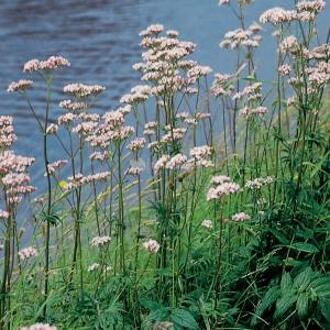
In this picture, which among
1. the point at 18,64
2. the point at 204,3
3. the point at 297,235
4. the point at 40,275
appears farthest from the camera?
the point at 204,3

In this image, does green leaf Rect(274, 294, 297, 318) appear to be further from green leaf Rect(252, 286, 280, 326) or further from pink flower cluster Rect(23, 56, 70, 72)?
pink flower cluster Rect(23, 56, 70, 72)

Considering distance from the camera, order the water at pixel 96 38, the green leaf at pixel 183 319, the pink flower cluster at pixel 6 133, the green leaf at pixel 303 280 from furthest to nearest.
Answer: the water at pixel 96 38
the pink flower cluster at pixel 6 133
the green leaf at pixel 303 280
the green leaf at pixel 183 319

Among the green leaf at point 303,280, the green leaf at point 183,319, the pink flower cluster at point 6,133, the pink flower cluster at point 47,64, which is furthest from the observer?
the pink flower cluster at point 47,64

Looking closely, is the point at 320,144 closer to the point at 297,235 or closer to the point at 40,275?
the point at 297,235

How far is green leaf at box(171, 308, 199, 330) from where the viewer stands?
206 centimetres

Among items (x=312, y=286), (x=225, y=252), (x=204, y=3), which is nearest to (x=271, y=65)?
(x=204, y=3)

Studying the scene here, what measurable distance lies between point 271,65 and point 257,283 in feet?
13.1

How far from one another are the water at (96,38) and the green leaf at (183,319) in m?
3.22

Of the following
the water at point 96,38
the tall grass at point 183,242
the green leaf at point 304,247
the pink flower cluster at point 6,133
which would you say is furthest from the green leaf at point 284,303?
the water at point 96,38

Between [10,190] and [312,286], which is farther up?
[10,190]

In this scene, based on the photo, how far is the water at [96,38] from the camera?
6656mm

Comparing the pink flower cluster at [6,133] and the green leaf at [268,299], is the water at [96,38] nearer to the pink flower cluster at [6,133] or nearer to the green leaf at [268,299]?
the pink flower cluster at [6,133]

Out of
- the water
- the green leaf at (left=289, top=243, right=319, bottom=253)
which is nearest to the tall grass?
the green leaf at (left=289, top=243, right=319, bottom=253)

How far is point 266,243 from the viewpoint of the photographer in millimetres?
2541
